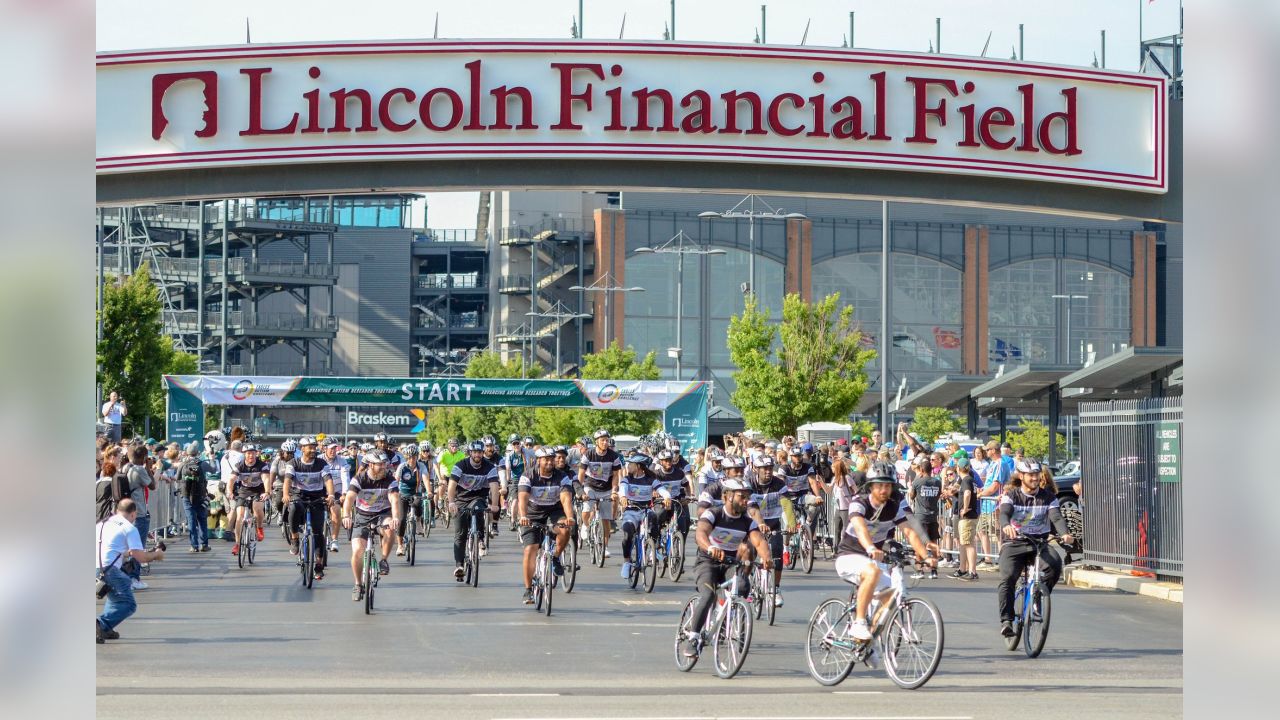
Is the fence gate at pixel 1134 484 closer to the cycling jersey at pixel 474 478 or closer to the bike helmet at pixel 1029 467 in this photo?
the bike helmet at pixel 1029 467

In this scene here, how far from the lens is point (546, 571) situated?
18.2m

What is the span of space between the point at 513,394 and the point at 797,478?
760 inches

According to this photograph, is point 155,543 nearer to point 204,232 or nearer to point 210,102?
point 210,102

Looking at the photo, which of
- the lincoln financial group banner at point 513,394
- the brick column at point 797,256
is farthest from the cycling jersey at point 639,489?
the brick column at point 797,256

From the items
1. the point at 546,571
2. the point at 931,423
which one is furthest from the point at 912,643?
the point at 931,423

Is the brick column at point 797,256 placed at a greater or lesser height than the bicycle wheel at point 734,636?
greater

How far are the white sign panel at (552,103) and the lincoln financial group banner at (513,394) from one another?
28.6 m

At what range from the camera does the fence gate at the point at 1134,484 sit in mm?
21688

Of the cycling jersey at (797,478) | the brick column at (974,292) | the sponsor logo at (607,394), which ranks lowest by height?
the cycling jersey at (797,478)

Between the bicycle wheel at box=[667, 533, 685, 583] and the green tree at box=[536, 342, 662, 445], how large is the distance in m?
46.1

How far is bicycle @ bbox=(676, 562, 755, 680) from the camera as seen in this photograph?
13.2 meters

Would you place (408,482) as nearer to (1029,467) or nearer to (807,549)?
(807,549)
